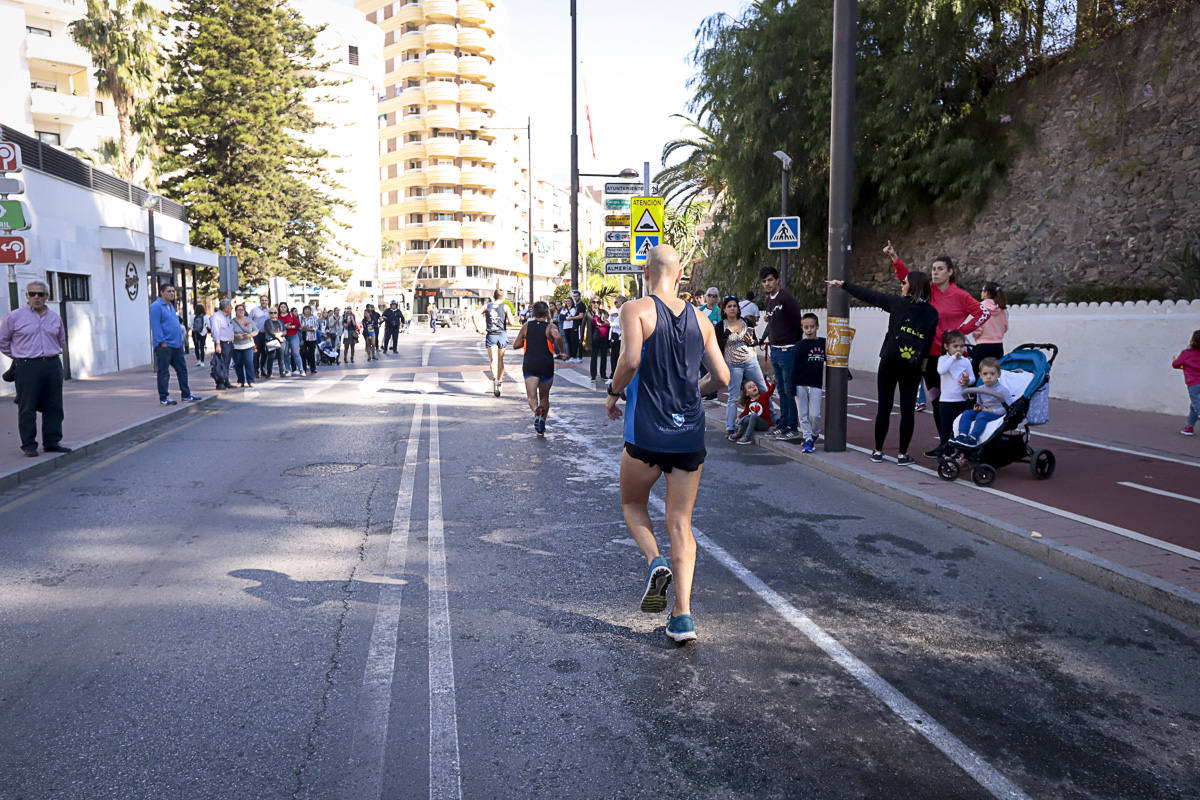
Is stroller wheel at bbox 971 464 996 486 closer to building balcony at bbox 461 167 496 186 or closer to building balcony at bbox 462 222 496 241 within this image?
building balcony at bbox 462 222 496 241

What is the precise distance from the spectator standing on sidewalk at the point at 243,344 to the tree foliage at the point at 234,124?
72.2ft

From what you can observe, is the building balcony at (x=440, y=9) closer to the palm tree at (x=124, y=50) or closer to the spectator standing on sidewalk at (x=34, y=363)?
the palm tree at (x=124, y=50)

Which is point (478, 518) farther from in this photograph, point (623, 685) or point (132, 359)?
point (132, 359)

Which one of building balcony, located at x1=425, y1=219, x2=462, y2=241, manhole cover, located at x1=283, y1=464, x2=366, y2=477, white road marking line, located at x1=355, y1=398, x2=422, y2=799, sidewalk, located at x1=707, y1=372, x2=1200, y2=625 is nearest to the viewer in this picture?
white road marking line, located at x1=355, y1=398, x2=422, y2=799

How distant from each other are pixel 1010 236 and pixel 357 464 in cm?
1549

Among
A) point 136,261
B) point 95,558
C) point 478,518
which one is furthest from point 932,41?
point 136,261

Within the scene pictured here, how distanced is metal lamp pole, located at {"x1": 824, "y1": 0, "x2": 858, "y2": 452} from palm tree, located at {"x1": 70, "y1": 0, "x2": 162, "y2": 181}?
121 ft

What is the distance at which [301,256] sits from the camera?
44.6 m

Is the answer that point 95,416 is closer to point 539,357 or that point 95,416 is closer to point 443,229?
point 539,357

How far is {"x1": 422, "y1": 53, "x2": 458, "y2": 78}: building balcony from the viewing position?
88.9 metres

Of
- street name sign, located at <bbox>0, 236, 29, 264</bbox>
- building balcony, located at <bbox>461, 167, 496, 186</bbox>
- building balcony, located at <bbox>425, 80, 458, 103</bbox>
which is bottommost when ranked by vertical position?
street name sign, located at <bbox>0, 236, 29, 264</bbox>

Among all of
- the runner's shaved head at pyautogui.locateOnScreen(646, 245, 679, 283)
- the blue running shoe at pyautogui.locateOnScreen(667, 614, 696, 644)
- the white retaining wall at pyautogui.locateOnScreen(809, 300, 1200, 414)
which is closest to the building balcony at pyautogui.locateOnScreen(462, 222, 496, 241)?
the white retaining wall at pyautogui.locateOnScreen(809, 300, 1200, 414)

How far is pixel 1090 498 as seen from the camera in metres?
7.36

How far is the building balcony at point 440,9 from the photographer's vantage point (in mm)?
87875
